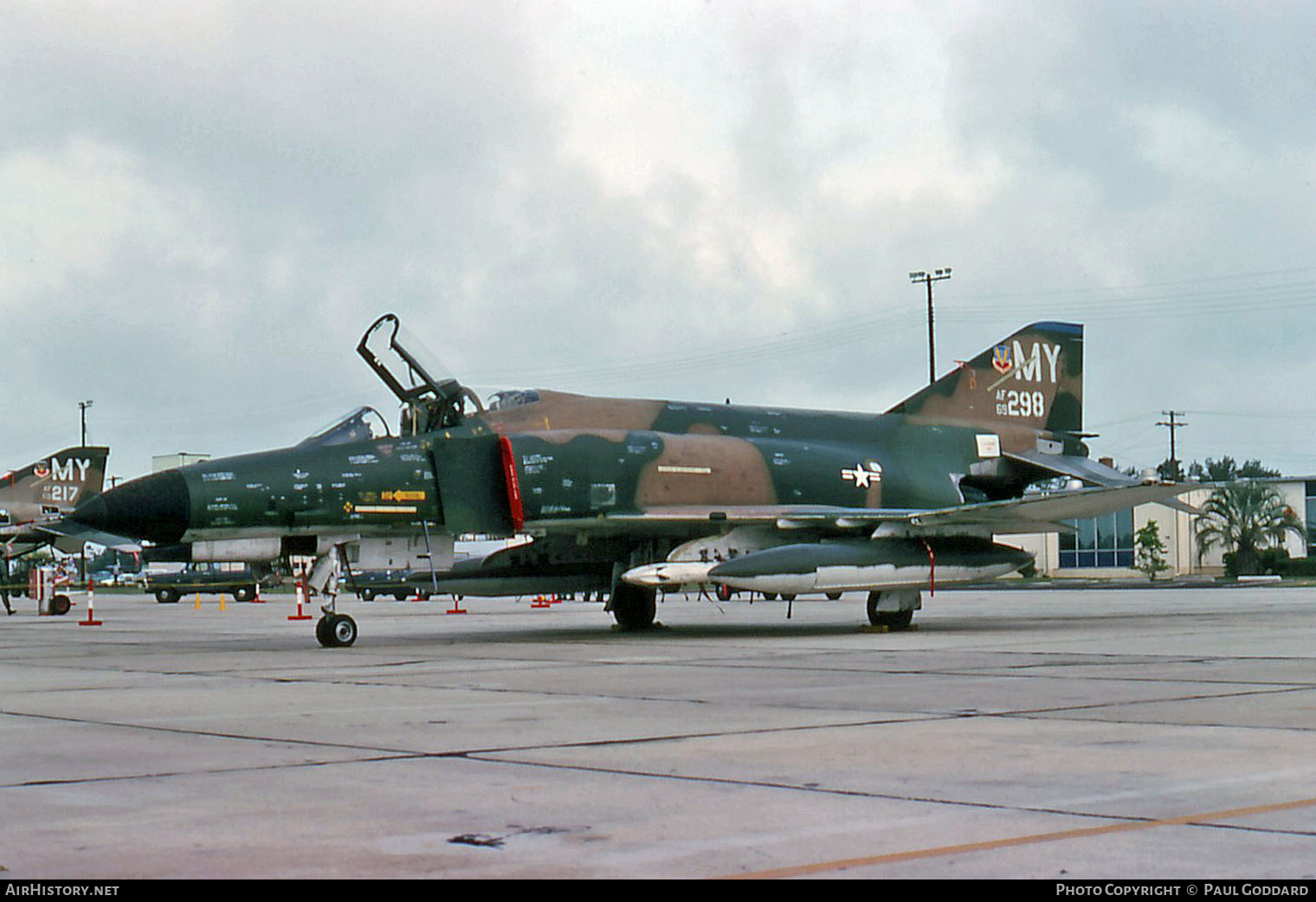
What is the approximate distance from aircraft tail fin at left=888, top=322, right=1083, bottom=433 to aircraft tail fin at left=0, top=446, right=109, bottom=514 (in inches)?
1022

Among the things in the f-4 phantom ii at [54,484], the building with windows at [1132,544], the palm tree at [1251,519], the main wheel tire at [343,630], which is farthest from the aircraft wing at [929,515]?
the building with windows at [1132,544]

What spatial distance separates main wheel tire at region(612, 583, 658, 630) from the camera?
19.6 meters

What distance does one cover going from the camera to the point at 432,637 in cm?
1894

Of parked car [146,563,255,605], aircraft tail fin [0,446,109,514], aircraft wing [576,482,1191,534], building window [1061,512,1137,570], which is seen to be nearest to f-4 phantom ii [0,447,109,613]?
aircraft tail fin [0,446,109,514]

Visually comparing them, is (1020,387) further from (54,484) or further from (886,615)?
(54,484)

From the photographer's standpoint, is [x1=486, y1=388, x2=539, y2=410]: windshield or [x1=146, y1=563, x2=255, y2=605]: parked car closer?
[x1=486, y1=388, x2=539, y2=410]: windshield

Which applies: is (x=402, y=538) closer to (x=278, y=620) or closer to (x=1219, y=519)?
(x=278, y=620)

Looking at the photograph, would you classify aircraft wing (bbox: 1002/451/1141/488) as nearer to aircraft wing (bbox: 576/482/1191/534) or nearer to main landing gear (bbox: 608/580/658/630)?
aircraft wing (bbox: 576/482/1191/534)

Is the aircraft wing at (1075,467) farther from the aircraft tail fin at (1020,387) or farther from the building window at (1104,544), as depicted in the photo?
the building window at (1104,544)

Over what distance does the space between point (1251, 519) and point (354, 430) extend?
60.0 m

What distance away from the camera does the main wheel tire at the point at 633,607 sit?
64.3ft

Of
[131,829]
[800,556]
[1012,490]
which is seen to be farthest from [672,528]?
[131,829]

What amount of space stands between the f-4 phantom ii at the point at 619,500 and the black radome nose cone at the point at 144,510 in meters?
0.02
